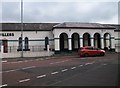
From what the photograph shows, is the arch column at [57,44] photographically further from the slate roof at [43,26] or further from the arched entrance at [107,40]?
the arched entrance at [107,40]

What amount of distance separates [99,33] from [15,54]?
15204mm

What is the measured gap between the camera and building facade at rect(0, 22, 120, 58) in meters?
39.4

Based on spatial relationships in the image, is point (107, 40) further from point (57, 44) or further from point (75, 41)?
point (57, 44)

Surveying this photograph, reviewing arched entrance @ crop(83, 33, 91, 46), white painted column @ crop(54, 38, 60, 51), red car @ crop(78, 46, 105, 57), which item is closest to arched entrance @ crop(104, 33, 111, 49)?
arched entrance @ crop(83, 33, 91, 46)

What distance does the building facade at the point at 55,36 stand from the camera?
39.4 meters

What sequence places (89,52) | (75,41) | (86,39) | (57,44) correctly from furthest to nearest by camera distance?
(86,39)
(75,41)
(57,44)
(89,52)

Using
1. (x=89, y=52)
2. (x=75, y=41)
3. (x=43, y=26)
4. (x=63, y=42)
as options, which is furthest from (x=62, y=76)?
(x=43, y=26)

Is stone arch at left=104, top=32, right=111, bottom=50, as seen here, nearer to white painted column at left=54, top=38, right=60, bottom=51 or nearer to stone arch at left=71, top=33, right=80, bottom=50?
stone arch at left=71, top=33, right=80, bottom=50

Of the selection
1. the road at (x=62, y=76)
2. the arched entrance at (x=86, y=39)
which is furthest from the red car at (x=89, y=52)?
the road at (x=62, y=76)

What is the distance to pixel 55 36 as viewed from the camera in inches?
1532

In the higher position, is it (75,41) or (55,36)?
(55,36)

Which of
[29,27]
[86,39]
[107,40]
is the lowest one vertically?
[107,40]

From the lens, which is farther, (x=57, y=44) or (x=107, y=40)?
Answer: (x=107, y=40)

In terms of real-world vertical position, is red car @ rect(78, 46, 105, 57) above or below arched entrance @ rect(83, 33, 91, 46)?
below
